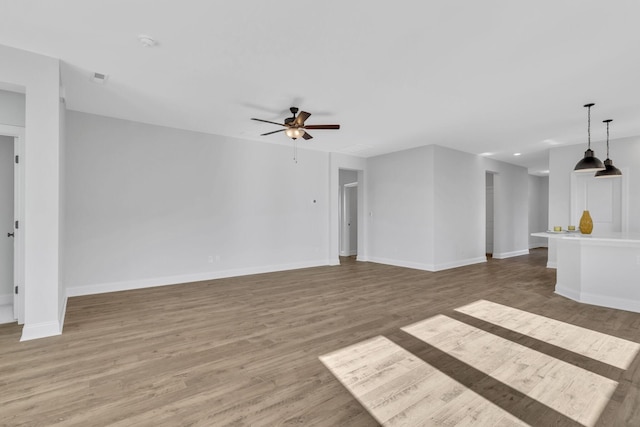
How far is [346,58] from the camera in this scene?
3195mm

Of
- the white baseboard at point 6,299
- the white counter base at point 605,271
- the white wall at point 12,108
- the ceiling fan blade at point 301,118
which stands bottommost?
the white baseboard at point 6,299

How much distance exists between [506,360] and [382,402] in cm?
134

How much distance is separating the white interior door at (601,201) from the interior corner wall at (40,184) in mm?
8996

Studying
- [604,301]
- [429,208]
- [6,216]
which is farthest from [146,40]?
[604,301]

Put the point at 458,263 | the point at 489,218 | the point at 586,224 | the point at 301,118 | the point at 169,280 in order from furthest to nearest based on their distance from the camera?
the point at 489,218
the point at 458,263
the point at 169,280
the point at 586,224
the point at 301,118

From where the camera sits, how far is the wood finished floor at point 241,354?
1959 millimetres

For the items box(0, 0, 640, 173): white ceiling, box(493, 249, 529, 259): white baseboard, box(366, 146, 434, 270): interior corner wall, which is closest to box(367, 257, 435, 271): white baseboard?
box(366, 146, 434, 270): interior corner wall

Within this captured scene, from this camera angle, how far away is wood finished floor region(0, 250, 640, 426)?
1.96m

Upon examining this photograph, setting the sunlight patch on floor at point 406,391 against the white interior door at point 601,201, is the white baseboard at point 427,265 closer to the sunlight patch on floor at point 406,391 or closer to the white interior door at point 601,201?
the white interior door at point 601,201

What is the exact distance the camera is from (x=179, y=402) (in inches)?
81.0

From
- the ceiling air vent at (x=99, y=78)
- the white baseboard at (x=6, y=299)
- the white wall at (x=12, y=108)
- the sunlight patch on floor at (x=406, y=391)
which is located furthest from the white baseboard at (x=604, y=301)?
the white baseboard at (x=6, y=299)

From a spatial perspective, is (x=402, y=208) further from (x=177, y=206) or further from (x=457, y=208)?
(x=177, y=206)

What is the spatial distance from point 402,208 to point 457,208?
1.33 metres

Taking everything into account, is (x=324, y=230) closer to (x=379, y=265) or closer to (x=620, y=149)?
(x=379, y=265)
